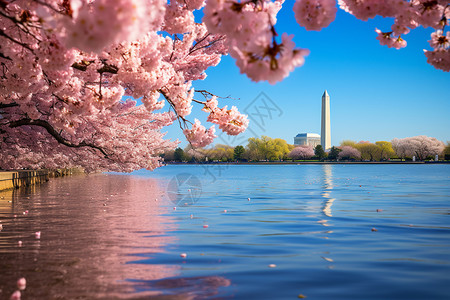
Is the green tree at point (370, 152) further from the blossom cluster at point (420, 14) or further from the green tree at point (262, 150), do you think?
the blossom cluster at point (420, 14)

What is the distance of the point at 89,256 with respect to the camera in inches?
327

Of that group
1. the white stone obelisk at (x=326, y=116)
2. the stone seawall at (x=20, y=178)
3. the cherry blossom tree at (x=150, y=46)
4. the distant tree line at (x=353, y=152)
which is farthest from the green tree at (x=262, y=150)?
the cherry blossom tree at (x=150, y=46)

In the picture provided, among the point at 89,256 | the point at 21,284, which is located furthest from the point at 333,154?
the point at 21,284

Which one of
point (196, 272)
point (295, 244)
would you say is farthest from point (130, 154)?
point (196, 272)

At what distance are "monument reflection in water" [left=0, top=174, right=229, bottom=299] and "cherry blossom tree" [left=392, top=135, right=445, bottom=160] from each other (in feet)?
555

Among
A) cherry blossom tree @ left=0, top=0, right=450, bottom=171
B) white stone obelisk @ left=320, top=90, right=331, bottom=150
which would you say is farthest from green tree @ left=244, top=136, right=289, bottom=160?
cherry blossom tree @ left=0, top=0, right=450, bottom=171

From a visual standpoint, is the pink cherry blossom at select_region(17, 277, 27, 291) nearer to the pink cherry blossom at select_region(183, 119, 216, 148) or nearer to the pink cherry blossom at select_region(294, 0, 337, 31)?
the pink cherry blossom at select_region(294, 0, 337, 31)

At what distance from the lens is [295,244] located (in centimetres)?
980

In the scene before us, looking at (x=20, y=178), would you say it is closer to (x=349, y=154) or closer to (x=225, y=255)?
(x=225, y=255)

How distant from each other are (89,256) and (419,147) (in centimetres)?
17553

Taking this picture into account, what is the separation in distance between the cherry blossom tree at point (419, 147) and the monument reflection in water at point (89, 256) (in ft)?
555

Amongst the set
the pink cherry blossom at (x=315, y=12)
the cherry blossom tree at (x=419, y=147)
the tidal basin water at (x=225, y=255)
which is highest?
the cherry blossom tree at (x=419, y=147)

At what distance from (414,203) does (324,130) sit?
104967 mm

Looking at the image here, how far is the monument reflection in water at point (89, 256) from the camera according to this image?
6.11 m
